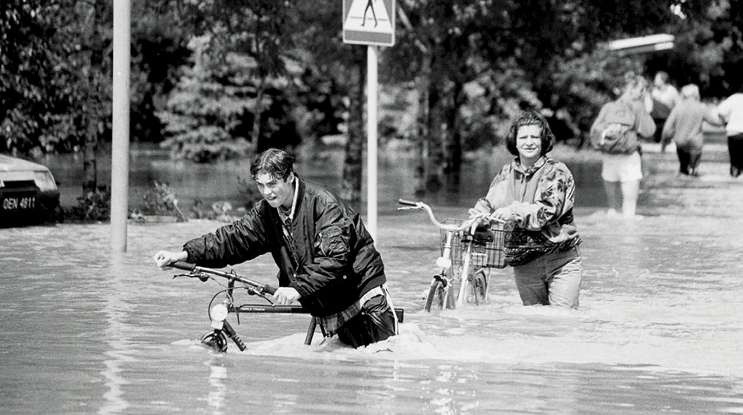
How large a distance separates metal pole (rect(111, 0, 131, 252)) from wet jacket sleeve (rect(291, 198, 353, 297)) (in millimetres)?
8293

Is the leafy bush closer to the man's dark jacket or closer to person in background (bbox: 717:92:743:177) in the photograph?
the man's dark jacket

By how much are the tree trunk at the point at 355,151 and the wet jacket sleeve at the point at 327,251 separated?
1723cm

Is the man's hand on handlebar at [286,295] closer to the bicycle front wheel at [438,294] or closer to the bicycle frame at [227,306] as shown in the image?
the bicycle frame at [227,306]

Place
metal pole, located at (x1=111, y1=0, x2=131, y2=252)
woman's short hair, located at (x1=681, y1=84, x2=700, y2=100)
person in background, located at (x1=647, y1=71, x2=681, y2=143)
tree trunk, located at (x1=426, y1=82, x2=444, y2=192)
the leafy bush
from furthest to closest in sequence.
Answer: person in background, located at (x1=647, y1=71, x2=681, y2=143) → woman's short hair, located at (x1=681, y1=84, x2=700, y2=100) → tree trunk, located at (x1=426, y1=82, x2=444, y2=192) → the leafy bush → metal pole, located at (x1=111, y1=0, x2=131, y2=252)

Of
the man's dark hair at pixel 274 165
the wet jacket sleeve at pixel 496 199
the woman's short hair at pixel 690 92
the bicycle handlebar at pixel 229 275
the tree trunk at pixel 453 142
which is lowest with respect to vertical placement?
the tree trunk at pixel 453 142

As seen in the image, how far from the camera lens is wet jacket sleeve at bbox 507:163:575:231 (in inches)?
435

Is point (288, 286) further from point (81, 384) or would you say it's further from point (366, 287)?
point (81, 384)

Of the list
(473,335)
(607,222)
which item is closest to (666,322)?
(473,335)

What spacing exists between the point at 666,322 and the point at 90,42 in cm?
1349

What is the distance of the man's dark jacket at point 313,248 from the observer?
909cm

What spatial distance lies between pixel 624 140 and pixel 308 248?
47.3 ft

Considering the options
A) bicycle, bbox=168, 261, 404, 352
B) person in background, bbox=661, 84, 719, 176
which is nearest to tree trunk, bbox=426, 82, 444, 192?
person in background, bbox=661, 84, 719, 176

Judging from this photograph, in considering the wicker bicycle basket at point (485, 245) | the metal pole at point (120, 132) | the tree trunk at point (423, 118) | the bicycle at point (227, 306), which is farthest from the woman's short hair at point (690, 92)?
the bicycle at point (227, 306)

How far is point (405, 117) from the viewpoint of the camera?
51.2 m
